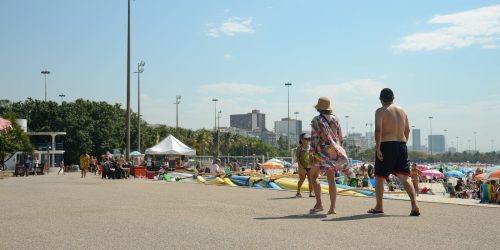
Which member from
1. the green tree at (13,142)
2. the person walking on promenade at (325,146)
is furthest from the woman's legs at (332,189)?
the green tree at (13,142)

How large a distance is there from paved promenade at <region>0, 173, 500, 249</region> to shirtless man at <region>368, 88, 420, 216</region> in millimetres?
530

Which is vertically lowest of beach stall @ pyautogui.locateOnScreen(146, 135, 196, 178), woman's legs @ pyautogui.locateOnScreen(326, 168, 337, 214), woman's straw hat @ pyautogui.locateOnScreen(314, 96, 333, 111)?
woman's legs @ pyautogui.locateOnScreen(326, 168, 337, 214)

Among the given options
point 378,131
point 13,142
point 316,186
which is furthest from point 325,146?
point 13,142

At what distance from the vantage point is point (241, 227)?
19.8 ft

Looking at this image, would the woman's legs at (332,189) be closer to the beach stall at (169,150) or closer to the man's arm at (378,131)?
the man's arm at (378,131)

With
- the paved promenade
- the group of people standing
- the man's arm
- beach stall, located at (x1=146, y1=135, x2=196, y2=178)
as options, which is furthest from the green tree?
the man's arm

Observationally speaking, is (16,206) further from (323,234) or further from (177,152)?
(177,152)

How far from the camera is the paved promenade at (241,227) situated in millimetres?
4957

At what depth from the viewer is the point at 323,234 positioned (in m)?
5.46

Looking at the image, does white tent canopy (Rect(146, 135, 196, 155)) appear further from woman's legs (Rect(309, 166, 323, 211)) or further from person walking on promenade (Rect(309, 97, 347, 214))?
person walking on promenade (Rect(309, 97, 347, 214))

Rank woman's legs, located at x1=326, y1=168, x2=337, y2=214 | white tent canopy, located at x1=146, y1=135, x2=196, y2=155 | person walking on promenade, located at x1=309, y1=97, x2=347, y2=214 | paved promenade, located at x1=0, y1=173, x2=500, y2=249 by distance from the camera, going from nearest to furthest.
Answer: paved promenade, located at x1=0, y1=173, x2=500, y2=249 < woman's legs, located at x1=326, y1=168, x2=337, y2=214 < person walking on promenade, located at x1=309, y1=97, x2=347, y2=214 < white tent canopy, located at x1=146, y1=135, x2=196, y2=155

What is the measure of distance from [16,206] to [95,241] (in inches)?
187

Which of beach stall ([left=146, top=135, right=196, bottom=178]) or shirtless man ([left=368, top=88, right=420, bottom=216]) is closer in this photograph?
shirtless man ([left=368, top=88, right=420, bottom=216])

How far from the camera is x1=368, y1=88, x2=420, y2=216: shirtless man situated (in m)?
7.30
